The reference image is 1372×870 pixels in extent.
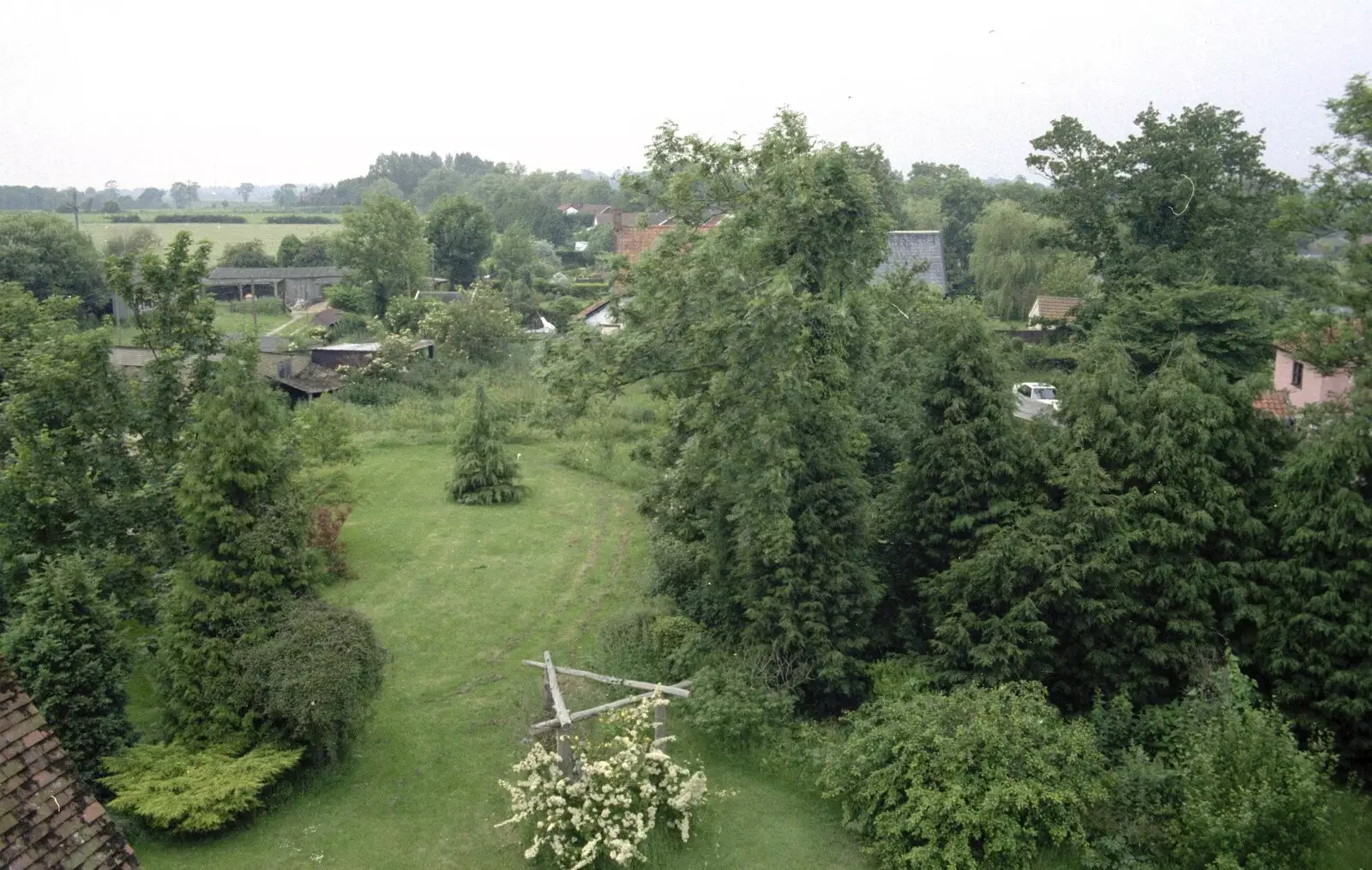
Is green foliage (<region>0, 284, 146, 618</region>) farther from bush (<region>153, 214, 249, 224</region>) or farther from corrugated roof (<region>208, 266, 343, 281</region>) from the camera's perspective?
bush (<region>153, 214, 249, 224</region>)

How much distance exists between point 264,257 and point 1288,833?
6949 centimetres

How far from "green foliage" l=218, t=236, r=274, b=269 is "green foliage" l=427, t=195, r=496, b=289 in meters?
11.9

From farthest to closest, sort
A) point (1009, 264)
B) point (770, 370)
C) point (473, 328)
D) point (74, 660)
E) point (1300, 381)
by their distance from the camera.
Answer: point (1009, 264) → point (473, 328) → point (1300, 381) → point (770, 370) → point (74, 660)

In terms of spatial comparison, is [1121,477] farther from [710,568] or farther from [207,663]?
[207,663]

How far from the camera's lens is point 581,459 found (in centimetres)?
3045

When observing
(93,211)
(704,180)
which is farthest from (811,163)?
(93,211)

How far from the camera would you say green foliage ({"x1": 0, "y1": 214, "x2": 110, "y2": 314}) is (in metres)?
47.3

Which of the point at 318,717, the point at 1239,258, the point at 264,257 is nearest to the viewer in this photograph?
the point at 318,717

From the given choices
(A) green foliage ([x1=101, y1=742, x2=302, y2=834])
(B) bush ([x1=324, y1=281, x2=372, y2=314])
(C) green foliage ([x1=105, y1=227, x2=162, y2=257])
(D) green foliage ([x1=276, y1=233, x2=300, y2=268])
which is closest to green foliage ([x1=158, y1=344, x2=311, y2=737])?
(A) green foliage ([x1=101, y1=742, x2=302, y2=834])

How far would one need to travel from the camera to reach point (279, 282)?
2472 inches

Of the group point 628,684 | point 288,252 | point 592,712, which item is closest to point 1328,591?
point 628,684

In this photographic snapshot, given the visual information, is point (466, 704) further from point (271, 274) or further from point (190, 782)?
point (271, 274)

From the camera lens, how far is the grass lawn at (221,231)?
81.1m

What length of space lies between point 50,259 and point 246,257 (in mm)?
18347
